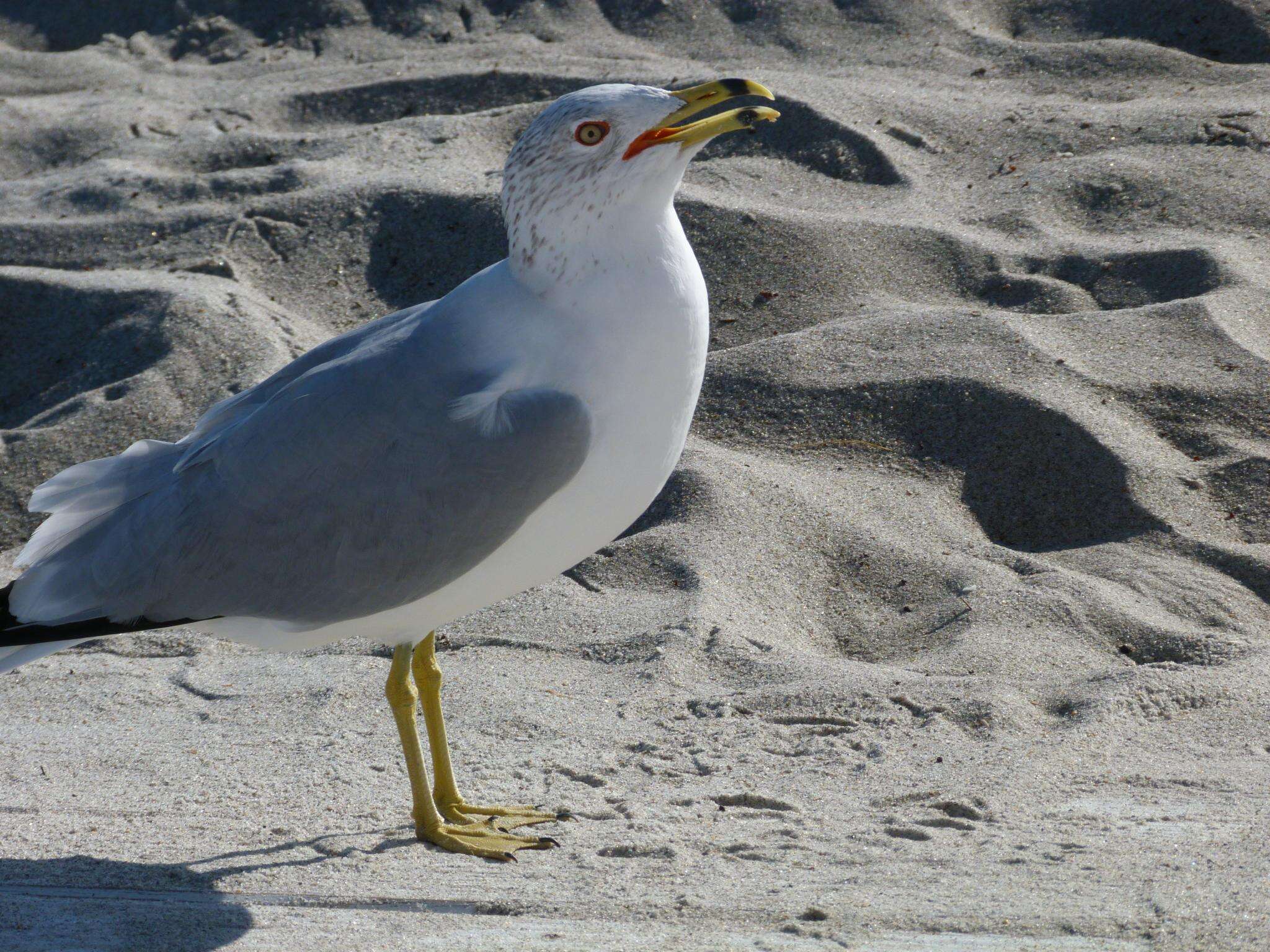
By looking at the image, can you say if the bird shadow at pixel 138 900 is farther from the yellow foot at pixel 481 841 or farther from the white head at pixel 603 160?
the white head at pixel 603 160

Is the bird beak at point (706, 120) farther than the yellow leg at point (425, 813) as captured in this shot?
No

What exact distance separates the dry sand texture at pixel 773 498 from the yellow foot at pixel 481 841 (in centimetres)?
5

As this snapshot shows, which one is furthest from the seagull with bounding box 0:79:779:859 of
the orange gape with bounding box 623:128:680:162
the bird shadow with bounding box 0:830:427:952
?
the bird shadow with bounding box 0:830:427:952

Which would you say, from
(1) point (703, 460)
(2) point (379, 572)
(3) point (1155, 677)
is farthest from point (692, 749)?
(1) point (703, 460)

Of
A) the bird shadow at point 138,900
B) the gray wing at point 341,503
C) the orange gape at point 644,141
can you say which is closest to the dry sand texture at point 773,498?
the bird shadow at point 138,900

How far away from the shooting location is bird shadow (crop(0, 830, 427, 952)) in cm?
245

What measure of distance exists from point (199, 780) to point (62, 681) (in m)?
0.71

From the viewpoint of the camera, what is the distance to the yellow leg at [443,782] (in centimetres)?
290

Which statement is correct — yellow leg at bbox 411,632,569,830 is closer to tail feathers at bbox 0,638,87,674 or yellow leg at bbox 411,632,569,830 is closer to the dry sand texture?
the dry sand texture

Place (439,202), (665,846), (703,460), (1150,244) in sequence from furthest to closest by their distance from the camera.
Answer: (439,202), (1150,244), (703,460), (665,846)

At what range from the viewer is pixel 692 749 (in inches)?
121

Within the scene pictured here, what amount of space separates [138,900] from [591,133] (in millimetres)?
1598

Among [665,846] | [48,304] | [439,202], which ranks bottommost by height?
[665,846]

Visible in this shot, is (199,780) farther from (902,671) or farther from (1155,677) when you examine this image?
(1155,677)
